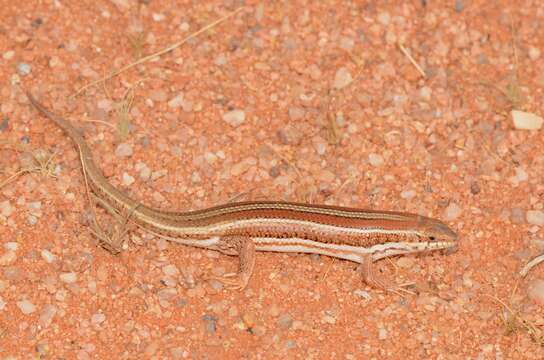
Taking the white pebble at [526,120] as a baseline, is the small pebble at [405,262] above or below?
below

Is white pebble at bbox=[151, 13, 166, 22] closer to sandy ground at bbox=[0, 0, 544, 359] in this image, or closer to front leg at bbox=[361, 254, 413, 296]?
sandy ground at bbox=[0, 0, 544, 359]

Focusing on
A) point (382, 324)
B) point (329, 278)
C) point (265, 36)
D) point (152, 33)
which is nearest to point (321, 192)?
point (329, 278)

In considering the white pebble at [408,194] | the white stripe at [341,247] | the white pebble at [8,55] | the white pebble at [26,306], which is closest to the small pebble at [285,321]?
the white stripe at [341,247]

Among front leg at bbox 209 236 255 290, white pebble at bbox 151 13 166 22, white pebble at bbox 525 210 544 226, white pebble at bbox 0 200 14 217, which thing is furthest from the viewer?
white pebble at bbox 151 13 166 22

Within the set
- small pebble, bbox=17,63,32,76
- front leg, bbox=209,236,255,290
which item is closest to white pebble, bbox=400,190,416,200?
front leg, bbox=209,236,255,290

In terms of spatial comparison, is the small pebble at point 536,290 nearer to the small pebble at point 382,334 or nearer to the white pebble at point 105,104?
the small pebble at point 382,334

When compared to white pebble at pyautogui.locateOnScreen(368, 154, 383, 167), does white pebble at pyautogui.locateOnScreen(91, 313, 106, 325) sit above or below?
below

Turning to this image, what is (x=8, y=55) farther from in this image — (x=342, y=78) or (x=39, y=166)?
(x=342, y=78)
